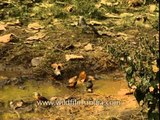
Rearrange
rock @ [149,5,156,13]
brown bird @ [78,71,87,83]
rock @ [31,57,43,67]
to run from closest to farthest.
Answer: brown bird @ [78,71,87,83], rock @ [31,57,43,67], rock @ [149,5,156,13]

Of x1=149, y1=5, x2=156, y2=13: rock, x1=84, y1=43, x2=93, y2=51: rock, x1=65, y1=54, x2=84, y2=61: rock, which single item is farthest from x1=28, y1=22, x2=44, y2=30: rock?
x1=149, y1=5, x2=156, y2=13: rock

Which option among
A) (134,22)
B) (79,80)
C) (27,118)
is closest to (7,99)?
(27,118)

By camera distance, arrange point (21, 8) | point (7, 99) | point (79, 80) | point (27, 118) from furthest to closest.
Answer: point (21, 8) < point (79, 80) < point (7, 99) < point (27, 118)

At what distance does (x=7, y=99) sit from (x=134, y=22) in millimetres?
2069

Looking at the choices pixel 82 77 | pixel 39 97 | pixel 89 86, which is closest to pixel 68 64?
pixel 82 77

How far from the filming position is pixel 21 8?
5555mm

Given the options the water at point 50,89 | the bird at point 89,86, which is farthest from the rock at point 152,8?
the bird at point 89,86

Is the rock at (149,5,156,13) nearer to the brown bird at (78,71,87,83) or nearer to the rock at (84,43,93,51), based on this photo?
the rock at (84,43,93,51)

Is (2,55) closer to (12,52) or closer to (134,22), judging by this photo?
(12,52)

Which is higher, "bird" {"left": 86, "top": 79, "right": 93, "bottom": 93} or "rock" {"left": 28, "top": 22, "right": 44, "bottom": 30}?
"rock" {"left": 28, "top": 22, "right": 44, "bottom": 30}

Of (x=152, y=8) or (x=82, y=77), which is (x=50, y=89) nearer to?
(x=82, y=77)

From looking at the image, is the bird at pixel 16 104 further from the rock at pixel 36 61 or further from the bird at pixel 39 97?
the rock at pixel 36 61

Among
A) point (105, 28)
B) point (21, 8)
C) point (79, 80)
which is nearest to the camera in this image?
point (79, 80)

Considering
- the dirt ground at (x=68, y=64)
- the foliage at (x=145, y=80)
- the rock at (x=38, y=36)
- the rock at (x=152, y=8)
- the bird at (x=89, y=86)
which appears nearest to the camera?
the foliage at (x=145, y=80)
